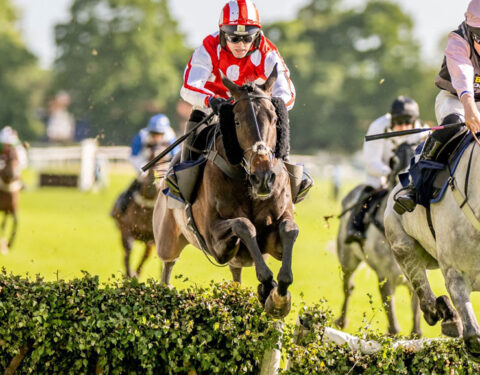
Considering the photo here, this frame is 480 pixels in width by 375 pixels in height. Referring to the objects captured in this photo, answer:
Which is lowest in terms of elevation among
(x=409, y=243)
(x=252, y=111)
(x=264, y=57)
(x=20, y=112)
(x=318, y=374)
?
(x=318, y=374)

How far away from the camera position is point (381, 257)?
26.8 ft

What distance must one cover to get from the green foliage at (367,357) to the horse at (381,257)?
2426mm

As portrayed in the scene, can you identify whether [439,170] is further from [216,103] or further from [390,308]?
[390,308]

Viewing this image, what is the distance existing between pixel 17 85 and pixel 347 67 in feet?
90.9

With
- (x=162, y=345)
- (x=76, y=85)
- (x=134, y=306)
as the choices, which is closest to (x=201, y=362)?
(x=162, y=345)

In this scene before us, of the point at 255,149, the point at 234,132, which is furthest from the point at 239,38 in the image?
the point at 255,149

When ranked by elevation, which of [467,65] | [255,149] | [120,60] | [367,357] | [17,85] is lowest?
[367,357]

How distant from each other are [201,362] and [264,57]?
2462mm

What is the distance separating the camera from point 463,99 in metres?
4.99

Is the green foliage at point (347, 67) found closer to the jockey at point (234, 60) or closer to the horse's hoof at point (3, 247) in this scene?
the horse's hoof at point (3, 247)

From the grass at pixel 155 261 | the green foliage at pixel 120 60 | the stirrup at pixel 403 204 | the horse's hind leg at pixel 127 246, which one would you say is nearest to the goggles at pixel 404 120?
the grass at pixel 155 261

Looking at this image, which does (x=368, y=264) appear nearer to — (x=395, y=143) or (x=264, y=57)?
(x=395, y=143)

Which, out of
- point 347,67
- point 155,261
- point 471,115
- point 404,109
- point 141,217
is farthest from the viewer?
point 347,67

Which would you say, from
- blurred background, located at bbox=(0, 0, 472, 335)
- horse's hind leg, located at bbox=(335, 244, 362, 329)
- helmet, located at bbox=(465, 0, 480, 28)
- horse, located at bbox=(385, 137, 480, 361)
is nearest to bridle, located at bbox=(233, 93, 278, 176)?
horse, located at bbox=(385, 137, 480, 361)
